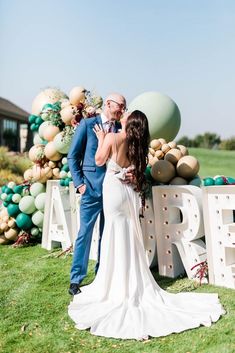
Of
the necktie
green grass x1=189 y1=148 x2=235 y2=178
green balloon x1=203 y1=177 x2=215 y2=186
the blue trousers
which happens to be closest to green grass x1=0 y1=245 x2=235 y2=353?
the blue trousers

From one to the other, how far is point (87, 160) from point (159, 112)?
1643 mm

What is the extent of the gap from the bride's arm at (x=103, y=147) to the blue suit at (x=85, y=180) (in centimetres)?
28

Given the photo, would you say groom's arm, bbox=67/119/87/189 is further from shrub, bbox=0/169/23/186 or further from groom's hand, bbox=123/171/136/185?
shrub, bbox=0/169/23/186

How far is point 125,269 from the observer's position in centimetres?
396

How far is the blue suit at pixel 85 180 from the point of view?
4379 millimetres

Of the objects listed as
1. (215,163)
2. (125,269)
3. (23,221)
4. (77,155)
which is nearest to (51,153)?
(23,221)

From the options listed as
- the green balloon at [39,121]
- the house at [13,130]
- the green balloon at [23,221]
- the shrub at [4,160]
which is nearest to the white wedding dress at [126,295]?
the green balloon at [23,221]

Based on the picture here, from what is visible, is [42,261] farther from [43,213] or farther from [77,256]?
[77,256]

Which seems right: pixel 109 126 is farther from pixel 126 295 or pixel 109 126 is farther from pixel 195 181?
pixel 126 295

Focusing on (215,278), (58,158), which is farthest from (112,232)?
(58,158)

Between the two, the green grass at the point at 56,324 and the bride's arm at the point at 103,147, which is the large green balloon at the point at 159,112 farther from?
the green grass at the point at 56,324

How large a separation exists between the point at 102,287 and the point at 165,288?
729 millimetres

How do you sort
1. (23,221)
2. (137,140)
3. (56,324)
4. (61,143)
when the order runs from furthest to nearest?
(23,221)
(61,143)
(137,140)
(56,324)

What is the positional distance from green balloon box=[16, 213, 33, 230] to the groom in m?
2.41
